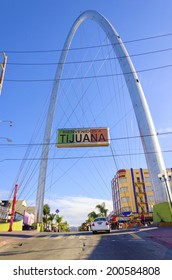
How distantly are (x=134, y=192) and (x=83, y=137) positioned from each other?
59.4m

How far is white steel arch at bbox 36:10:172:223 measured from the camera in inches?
1027

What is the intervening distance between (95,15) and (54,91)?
52.0 ft

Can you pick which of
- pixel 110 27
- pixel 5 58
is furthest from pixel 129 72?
pixel 5 58

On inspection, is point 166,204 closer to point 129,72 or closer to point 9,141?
point 9,141

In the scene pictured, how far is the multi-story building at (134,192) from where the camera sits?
72.8 meters

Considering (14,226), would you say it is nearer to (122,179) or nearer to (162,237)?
(162,237)

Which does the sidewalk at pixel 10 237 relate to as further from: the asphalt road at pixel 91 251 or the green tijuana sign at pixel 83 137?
the green tijuana sign at pixel 83 137

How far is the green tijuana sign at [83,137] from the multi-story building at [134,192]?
5688cm

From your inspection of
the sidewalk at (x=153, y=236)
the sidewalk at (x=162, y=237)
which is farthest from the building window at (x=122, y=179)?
the sidewalk at (x=162, y=237)

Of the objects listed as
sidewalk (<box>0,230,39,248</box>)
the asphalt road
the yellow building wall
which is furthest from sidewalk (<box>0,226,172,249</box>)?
the yellow building wall

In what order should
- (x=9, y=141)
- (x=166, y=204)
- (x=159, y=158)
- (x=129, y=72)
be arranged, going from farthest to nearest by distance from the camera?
1. (x=129, y=72)
2. (x=159, y=158)
3. (x=166, y=204)
4. (x=9, y=141)

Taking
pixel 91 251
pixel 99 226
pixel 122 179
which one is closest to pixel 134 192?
pixel 122 179

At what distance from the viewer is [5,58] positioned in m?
18.2
